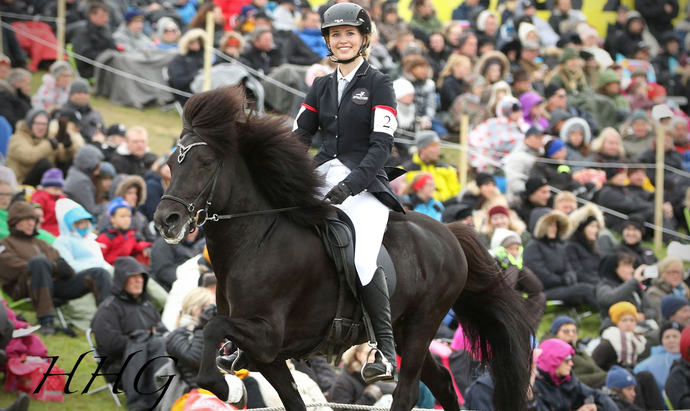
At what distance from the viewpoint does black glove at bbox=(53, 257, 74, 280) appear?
27.6ft

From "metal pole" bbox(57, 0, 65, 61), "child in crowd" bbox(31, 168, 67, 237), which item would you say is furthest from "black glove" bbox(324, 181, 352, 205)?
"metal pole" bbox(57, 0, 65, 61)

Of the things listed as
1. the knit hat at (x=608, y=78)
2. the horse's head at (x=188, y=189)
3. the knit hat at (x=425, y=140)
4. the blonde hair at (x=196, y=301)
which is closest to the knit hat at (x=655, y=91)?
the knit hat at (x=608, y=78)

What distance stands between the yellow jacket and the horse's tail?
205 inches

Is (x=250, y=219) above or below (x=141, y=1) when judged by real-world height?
below

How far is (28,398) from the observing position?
266 inches

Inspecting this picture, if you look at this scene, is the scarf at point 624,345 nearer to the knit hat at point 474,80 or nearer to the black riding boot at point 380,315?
the black riding boot at point 380,315

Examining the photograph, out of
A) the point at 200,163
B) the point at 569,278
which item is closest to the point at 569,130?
the point at 569,278

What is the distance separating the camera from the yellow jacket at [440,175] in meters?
11.9

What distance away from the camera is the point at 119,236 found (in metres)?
9.20

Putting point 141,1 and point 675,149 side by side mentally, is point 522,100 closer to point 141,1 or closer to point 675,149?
point 675,149

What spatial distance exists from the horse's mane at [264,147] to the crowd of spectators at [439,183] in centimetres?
221

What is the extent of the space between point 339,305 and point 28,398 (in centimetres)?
303

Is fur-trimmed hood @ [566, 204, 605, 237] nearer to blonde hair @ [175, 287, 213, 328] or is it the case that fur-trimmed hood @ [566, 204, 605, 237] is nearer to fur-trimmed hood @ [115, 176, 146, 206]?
fur-trimmed hood @ [115, 176, 146, 206]

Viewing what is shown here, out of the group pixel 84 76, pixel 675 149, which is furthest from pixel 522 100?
pixel 84 76
